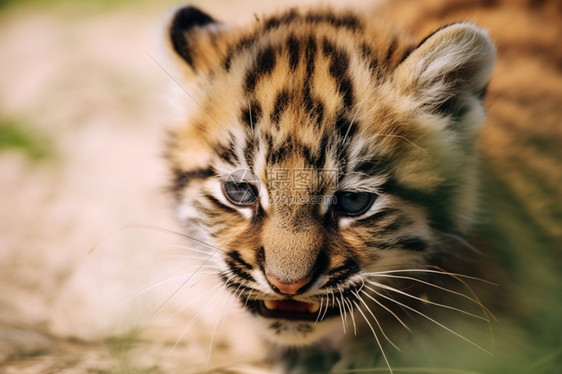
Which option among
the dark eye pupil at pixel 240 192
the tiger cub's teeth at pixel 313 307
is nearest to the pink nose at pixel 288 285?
the tiger cub's teeth at pixel 313 307

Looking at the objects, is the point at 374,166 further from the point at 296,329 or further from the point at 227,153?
the point at 296,329

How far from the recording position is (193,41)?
2.63 metres

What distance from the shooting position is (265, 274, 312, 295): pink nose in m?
2.01

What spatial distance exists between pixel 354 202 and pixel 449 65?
0.65 meters

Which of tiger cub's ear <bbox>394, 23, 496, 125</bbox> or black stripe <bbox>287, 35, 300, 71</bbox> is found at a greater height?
black stripe <bbox>287, 35, 300, 71</bbox>

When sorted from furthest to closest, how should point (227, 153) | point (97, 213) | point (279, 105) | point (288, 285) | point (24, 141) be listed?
point (24, 141), point (97, 213), point (227, 153), point (279, 105), point (288, 285)

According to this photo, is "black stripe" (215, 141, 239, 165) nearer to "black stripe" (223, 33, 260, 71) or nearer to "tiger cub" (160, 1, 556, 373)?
"tiger cub" (160, 1, 556, 373)

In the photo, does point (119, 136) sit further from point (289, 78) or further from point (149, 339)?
point (289, 78)

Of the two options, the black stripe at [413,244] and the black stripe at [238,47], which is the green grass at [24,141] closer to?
the black stripe at [238,47]

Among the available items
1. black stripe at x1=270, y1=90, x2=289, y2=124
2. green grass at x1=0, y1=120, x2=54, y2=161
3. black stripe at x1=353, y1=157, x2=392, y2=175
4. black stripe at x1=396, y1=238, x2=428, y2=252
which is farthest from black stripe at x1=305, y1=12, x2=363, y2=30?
green grass at x1=0, y1=120, x2=54, y2=161

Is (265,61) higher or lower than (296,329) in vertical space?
higher

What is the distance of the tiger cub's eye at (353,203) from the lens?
2142 mm

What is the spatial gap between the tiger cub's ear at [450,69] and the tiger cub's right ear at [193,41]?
84cm

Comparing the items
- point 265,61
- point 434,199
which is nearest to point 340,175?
point 434,199
